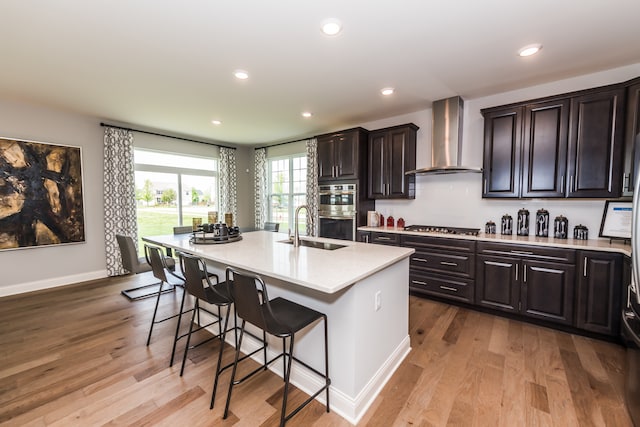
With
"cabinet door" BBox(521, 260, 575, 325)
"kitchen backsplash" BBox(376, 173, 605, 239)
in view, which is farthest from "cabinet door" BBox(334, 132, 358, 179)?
"cabinet door" BBox(521, 260, 575, 325)

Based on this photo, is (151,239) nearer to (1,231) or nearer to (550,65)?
(1,231)

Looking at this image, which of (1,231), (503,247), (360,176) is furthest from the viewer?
(360,176)

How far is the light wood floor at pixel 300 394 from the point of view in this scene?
5.57 feet

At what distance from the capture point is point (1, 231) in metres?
3.63

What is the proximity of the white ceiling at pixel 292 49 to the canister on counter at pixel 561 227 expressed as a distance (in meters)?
1.57

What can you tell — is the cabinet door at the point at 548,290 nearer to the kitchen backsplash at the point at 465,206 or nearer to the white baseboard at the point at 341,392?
the kitchen backsplash at the point at 465,206

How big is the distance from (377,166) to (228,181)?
3499 millimetres

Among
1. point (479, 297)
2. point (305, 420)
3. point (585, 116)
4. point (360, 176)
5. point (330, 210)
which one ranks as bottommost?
point (305, 420)

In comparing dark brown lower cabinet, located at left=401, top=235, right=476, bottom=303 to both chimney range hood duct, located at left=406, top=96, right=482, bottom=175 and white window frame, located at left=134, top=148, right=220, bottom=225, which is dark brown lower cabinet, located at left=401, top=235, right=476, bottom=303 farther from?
white window frame, located at left=134, top=148, right=220, bottom=225

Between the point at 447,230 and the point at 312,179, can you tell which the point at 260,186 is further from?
the point at 447,230

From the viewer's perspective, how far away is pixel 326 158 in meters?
4.62

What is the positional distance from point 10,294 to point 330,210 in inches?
184

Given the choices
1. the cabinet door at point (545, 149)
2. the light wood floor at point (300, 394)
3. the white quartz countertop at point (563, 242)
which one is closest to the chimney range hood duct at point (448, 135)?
the cabinet door at point (545, 149)

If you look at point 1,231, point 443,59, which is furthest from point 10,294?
point 443,59
